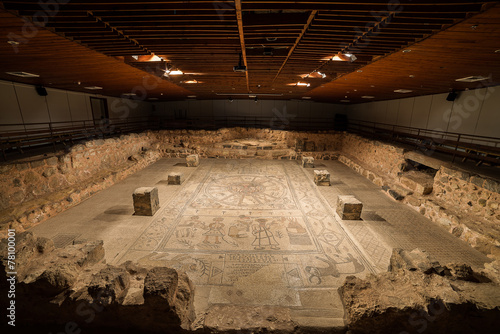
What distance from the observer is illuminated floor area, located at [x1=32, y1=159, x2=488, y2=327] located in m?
4.37

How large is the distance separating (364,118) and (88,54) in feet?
60.1

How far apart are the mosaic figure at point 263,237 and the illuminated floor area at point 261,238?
0.09 feet

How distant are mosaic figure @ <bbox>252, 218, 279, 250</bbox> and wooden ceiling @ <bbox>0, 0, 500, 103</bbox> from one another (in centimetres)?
472

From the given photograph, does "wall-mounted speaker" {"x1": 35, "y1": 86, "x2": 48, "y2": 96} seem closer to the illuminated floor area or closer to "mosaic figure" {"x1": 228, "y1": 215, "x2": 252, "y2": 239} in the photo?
the illuminated floor area

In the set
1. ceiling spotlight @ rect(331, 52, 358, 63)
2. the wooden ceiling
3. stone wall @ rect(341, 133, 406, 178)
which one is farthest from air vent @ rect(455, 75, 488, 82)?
ceiling spotlight @ rect(331, 52, 358, 63)

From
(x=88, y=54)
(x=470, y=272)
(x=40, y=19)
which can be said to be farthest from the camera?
(x=88, y=54)

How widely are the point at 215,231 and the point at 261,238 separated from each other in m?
1.42

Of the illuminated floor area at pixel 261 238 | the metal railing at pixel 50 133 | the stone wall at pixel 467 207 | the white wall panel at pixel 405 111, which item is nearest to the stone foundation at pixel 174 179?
the illuminated floor area at pixel 261 238

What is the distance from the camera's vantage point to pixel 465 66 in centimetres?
479

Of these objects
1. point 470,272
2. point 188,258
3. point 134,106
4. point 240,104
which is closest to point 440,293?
point 470,272

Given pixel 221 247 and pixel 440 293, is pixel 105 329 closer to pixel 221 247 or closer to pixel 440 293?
pixel 221 247

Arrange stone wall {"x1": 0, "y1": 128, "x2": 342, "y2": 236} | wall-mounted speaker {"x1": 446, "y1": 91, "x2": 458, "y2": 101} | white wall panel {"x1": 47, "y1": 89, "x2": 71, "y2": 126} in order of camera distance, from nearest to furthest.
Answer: stone wall {"x1": 0, "y1": 128, "x2": 342, "y2": 236}, wall-mounted speaker {"x1": 446, "y1": 91, "x2": 458, "y2": 101}, white wall panel {"x1": 47, "y1": 89, "x2": 71, "y2": 126}

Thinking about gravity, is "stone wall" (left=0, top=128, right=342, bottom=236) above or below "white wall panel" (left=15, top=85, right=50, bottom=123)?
below

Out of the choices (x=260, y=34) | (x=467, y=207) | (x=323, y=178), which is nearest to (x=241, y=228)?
(x=260, y=34)
